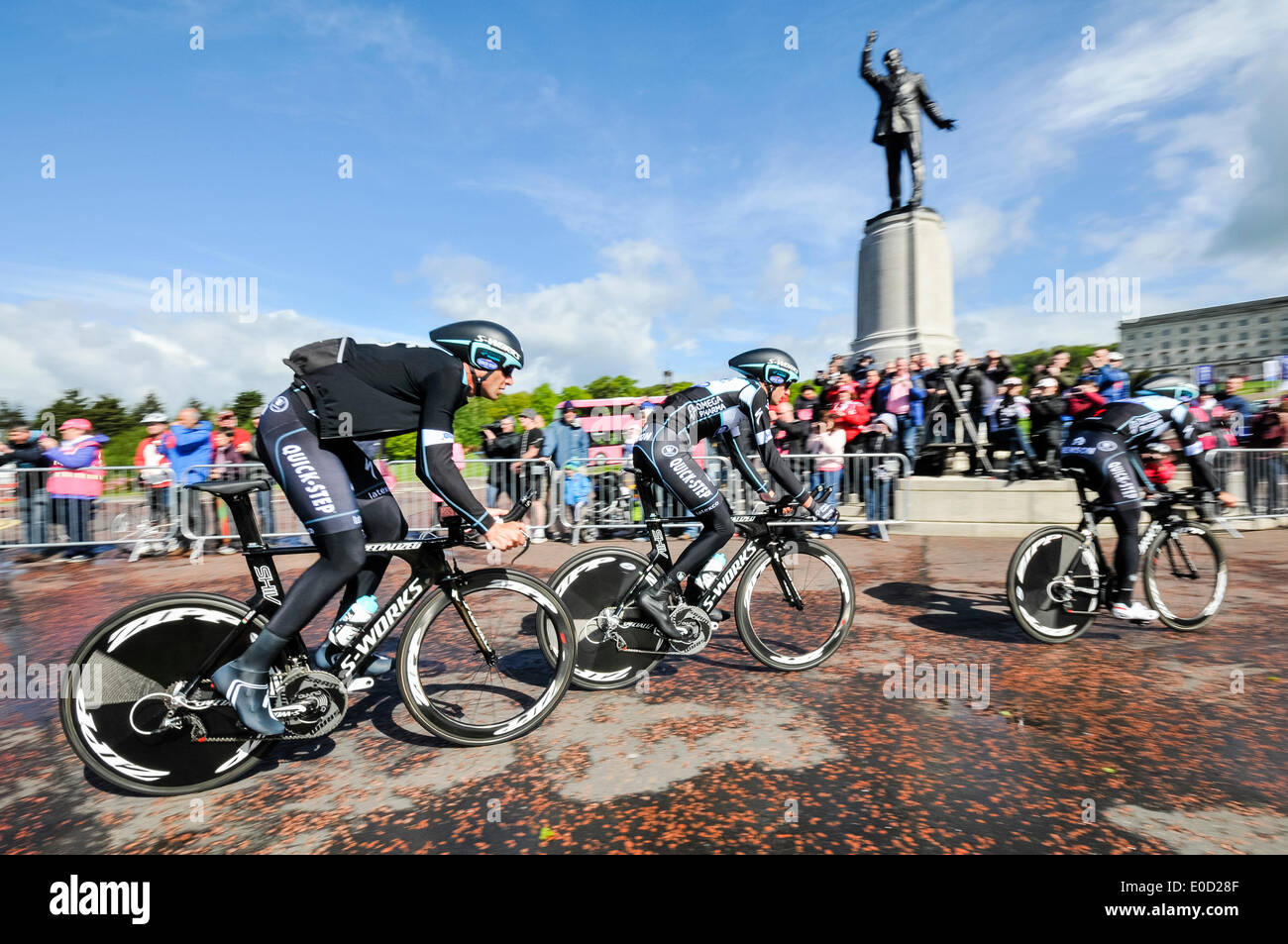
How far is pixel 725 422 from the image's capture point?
4.55 metres

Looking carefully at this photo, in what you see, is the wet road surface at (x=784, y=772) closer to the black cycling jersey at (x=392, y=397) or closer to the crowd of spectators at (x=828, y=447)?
the black cycling jersey at (x=392, y=397)

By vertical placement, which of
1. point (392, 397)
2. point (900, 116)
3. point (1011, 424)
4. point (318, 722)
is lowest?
point (318, 722)

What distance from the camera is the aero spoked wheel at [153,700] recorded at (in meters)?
2.82

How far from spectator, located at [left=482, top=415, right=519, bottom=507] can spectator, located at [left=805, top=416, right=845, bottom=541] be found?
4250 mm

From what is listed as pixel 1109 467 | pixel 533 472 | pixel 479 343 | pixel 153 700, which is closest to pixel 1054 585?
pixel 1109 467

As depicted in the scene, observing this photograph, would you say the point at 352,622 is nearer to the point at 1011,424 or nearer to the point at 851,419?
the point at 851,419

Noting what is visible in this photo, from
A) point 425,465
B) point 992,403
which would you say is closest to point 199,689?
→ point 425,465

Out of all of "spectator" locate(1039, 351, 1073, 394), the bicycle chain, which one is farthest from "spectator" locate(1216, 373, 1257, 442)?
the bicycle chain

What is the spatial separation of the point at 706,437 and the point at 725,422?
0.66 feet
